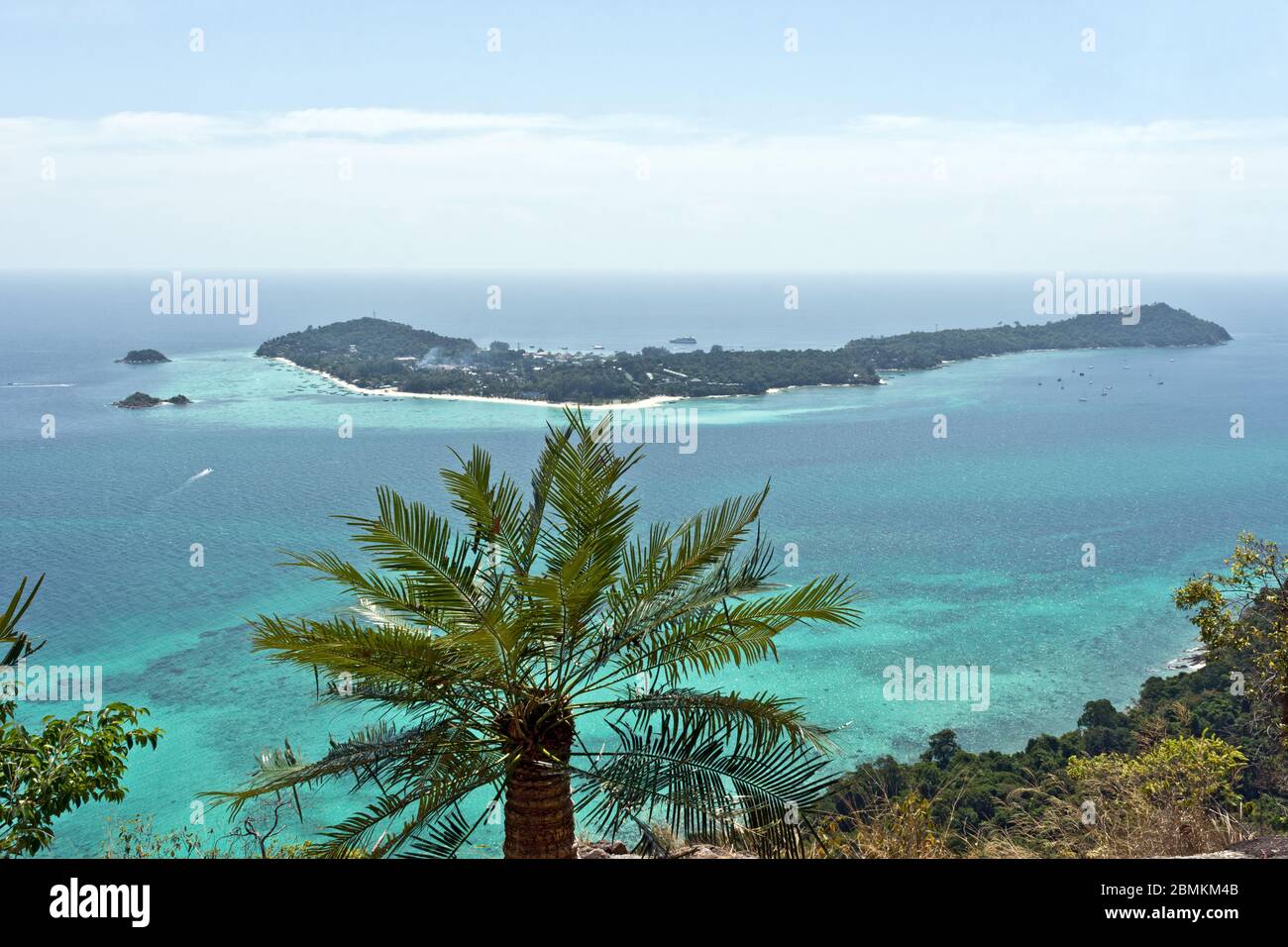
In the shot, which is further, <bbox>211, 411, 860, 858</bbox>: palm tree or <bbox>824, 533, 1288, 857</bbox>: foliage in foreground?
<bbox>824, 533, 1288, 857</bbox>: foliage in foreground

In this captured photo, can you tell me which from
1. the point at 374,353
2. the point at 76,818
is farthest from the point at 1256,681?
the point at 374,353

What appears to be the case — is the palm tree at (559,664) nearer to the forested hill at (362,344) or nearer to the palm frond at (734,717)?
the palm frond at (734,717)

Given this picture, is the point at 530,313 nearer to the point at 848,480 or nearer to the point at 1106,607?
the point at 848,480

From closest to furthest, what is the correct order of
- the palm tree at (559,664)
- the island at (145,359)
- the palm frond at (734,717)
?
1. the palm tree at (559,664)
2. the palm frond at (734,717)
3. the island at (145,359)

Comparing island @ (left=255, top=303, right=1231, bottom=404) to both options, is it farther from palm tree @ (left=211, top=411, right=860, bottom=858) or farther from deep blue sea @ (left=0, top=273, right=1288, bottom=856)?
palm tree @ (left=211, top=411, right=860, bottom=858)

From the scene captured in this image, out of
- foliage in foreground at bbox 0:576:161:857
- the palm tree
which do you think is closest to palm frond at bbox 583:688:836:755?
the palm tree

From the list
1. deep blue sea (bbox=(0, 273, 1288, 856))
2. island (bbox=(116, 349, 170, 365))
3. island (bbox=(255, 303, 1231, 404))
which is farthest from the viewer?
island (bbox=(116, 349, 170, 365))

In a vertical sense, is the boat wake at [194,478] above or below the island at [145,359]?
below

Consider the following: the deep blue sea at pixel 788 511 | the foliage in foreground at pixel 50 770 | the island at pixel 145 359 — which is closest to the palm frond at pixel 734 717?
the foliage in foreground at pixel 50 770
